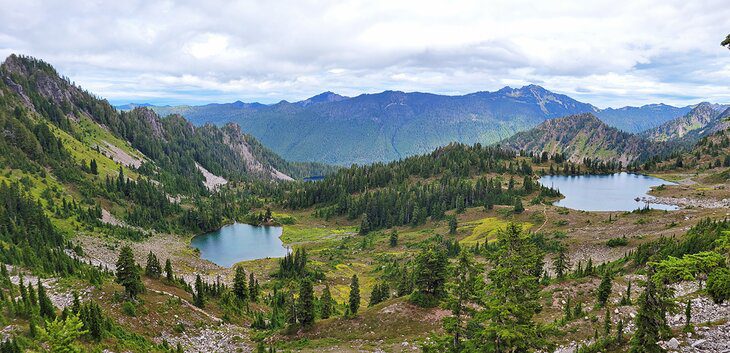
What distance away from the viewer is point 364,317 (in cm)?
4903

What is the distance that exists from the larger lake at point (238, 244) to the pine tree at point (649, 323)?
123 metres

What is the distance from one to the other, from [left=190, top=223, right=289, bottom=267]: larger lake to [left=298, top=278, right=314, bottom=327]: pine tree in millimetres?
88305

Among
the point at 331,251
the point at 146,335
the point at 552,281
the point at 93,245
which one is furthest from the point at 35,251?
the point at 552,281

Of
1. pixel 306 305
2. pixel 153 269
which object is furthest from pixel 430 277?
pixel 153 269

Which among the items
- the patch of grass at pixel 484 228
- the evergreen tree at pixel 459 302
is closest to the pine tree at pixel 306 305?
the evergreen tree at pixel 459 302

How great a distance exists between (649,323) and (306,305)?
116 feet

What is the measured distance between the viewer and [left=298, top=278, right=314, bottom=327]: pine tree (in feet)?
161

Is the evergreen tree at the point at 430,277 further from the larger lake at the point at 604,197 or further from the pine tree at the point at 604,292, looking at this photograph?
the larger lake at the point at 604,197

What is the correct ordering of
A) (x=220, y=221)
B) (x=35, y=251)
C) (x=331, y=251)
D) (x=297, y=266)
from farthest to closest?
(x=220, y=221) < (x=331, y=251) < (x=297, y=266) < (x=35, y=251)

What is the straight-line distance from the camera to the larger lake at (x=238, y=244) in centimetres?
14294

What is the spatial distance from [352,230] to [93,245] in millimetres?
96188

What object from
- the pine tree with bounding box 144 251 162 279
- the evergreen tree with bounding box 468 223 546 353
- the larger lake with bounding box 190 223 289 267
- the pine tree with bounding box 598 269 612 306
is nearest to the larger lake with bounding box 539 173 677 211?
the larger lake with bounding box 190 223 289 267

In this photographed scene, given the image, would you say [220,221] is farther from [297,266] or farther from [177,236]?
[297,266]

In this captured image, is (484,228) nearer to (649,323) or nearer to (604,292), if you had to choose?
(604,292)
